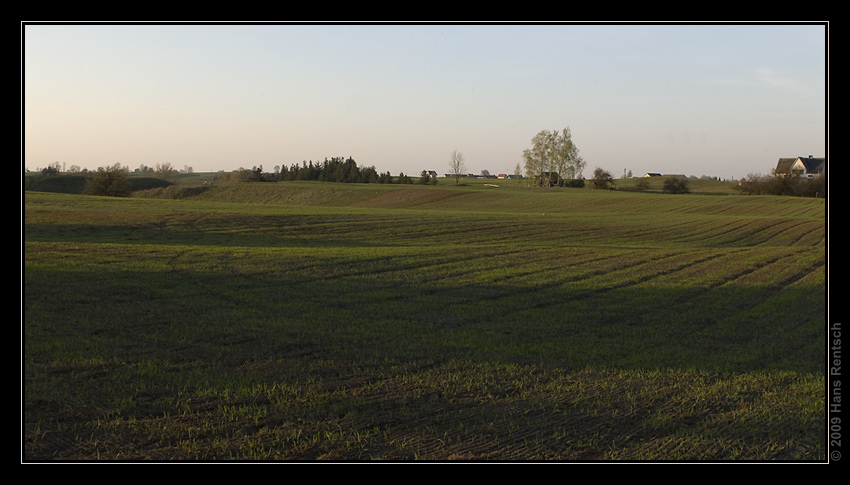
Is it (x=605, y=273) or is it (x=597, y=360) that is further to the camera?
(x=605, y=273)

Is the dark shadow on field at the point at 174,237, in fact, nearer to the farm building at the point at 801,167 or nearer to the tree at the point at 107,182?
the tree at the point at 107,182

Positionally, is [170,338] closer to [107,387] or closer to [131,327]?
[131,327]

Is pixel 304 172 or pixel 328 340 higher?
pixel 304 172

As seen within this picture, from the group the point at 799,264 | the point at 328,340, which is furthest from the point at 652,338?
the point at 799,264

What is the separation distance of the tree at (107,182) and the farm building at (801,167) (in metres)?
69.6

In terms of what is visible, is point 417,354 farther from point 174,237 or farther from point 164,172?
point 164,172

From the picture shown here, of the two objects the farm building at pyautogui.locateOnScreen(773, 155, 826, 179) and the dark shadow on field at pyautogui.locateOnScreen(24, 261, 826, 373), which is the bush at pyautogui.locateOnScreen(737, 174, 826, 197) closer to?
the farm building at pyautogui.locateOnScreen(773, 155, 826, 179)

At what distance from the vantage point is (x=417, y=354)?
31.6 ft

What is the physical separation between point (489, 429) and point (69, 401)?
4.65 metres

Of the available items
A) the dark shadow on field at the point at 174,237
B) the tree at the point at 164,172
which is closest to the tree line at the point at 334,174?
the tree at the point at 164,172

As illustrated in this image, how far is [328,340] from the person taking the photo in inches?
412

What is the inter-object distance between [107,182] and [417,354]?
61.3 m

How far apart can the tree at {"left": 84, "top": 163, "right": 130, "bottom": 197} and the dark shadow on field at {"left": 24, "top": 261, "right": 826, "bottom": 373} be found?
165 ft

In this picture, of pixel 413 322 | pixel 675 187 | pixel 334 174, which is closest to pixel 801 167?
pixel 675 187
